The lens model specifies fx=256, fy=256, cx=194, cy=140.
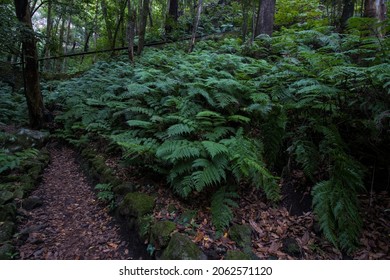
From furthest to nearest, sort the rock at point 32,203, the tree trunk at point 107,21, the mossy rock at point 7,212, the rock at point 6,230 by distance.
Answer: the tree trunk at point 107,21 < the rock at point 32,203 < the mossy rock at point 7,212 < the rock at point 6,230

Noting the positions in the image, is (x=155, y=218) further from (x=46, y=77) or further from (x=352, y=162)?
(x=46, y=77)

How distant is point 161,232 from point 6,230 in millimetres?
2231

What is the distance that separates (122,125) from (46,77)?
8.59 meters

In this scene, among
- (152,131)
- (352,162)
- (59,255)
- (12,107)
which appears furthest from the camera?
(12,107)

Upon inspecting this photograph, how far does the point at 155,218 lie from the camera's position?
3379mm

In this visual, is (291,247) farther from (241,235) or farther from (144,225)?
(144,225)

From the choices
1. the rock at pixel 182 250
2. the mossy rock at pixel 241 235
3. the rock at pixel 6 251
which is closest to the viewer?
the rock at pixel 182 250

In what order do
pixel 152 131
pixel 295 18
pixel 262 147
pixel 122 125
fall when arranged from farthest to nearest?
pixel 295 18 < pixel 122 125 < pixel 152 131 < pixel 262 147

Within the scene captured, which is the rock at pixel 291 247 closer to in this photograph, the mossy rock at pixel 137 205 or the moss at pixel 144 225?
the moss at pixel 144 225

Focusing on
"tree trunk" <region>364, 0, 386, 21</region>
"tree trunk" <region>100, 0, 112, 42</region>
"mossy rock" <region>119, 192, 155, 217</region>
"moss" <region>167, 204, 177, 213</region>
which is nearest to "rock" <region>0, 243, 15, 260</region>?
"mossy rock" <region>119, 192, 155, 217</region>

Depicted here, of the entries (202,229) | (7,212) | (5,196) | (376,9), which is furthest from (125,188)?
(376,9)

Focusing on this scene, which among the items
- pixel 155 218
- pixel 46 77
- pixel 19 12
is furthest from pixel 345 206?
pixel 46 77

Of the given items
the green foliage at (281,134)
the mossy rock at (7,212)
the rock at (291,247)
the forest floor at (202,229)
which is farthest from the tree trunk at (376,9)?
the mossy rock at (7,212)

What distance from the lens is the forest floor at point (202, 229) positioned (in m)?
2.85
